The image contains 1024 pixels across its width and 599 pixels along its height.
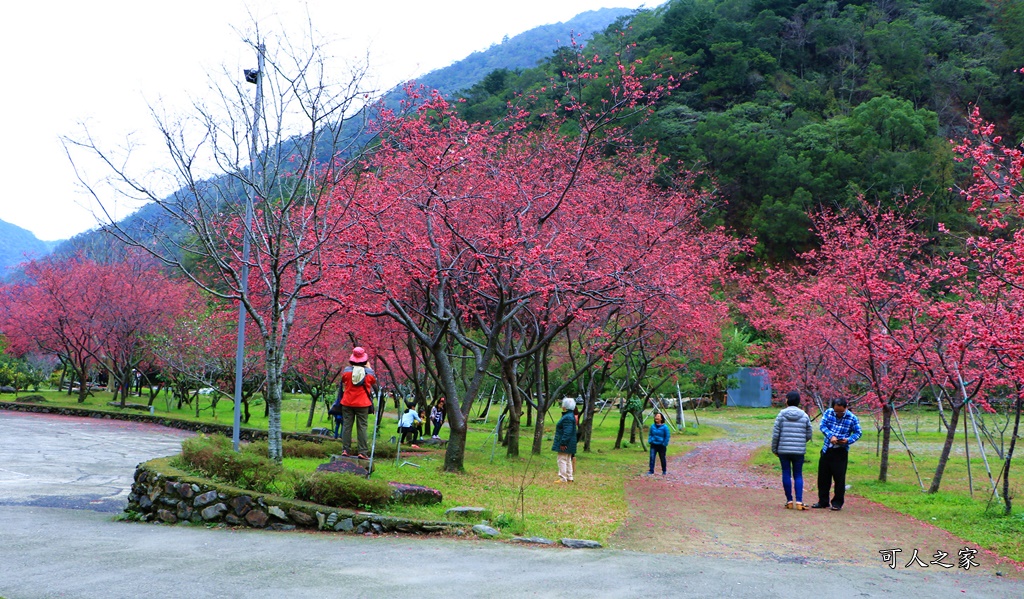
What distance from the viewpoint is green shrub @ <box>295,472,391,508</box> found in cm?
845

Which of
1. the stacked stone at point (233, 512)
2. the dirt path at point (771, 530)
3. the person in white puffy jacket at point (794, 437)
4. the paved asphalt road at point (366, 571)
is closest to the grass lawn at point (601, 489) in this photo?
the dirt path at point (771, 530)

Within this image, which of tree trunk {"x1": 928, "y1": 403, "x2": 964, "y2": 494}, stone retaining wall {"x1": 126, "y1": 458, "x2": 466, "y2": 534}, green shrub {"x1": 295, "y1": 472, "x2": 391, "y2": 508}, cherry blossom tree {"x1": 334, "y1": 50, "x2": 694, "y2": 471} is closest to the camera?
stone retaining wall {"x1": 126, "y1": 458, "x2": 466, "y2": 534}

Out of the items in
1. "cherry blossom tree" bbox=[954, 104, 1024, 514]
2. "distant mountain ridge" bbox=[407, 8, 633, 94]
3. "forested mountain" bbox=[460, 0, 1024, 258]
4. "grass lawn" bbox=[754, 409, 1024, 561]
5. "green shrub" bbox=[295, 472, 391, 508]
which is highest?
"distant mountain ridge" bbox=[407, 8, 633, 94]

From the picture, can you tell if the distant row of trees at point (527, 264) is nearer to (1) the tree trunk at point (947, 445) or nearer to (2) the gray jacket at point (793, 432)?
(1) the tree trunk at point (947, 445)

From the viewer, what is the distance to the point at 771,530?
29.0 ft

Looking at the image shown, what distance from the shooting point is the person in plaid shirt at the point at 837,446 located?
10.3 metres

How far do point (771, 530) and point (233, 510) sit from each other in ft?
20.1

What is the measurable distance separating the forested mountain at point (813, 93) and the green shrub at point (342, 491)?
23275mm

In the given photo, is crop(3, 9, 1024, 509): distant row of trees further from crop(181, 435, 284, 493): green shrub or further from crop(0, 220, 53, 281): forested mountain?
crop(0, 220, 53, 281): forested mountain

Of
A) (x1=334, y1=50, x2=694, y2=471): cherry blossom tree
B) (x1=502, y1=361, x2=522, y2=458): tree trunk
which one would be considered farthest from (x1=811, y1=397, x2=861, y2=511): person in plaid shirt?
(x1=502, y1=361, x2=522, y2=458): tree trunk

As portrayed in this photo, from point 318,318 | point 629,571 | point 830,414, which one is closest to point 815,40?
point 318,318

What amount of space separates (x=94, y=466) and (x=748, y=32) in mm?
49637

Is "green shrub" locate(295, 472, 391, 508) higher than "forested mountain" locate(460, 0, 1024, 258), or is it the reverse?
Result: "forested mountain" locate(460, 0, 1024, 258)

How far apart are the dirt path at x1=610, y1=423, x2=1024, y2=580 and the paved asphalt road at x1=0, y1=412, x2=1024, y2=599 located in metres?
0.58
